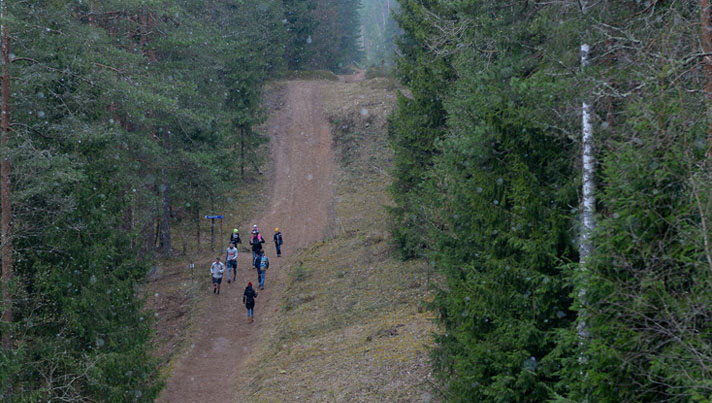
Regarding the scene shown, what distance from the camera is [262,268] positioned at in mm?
22984

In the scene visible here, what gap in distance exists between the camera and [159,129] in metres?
25.6

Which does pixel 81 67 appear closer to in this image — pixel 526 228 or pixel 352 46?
pixel 526 228

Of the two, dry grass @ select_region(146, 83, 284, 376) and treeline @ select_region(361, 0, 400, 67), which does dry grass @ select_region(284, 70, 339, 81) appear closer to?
dry grass @ select_region(146, 83, 284, 376)

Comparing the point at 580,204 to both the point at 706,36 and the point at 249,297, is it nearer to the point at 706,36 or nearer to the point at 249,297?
the point at 706,36

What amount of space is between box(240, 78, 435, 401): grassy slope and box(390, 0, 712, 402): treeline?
12.1ft

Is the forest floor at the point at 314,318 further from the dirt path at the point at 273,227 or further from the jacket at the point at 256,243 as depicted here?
the jacket at the point at 256,243

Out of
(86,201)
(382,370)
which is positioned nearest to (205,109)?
(86,201)

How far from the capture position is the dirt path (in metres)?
17.7

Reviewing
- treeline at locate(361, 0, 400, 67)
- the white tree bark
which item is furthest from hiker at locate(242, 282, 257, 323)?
treeline at locate(361, 0, 400, 67)

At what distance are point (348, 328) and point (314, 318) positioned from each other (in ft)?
6.51

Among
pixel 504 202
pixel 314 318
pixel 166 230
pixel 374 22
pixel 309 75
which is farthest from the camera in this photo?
pixel 374 22

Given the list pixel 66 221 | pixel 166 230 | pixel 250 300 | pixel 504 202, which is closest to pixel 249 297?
pixel 250 300

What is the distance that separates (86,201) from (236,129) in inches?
894

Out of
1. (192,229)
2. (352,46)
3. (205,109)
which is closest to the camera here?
(205,109)
